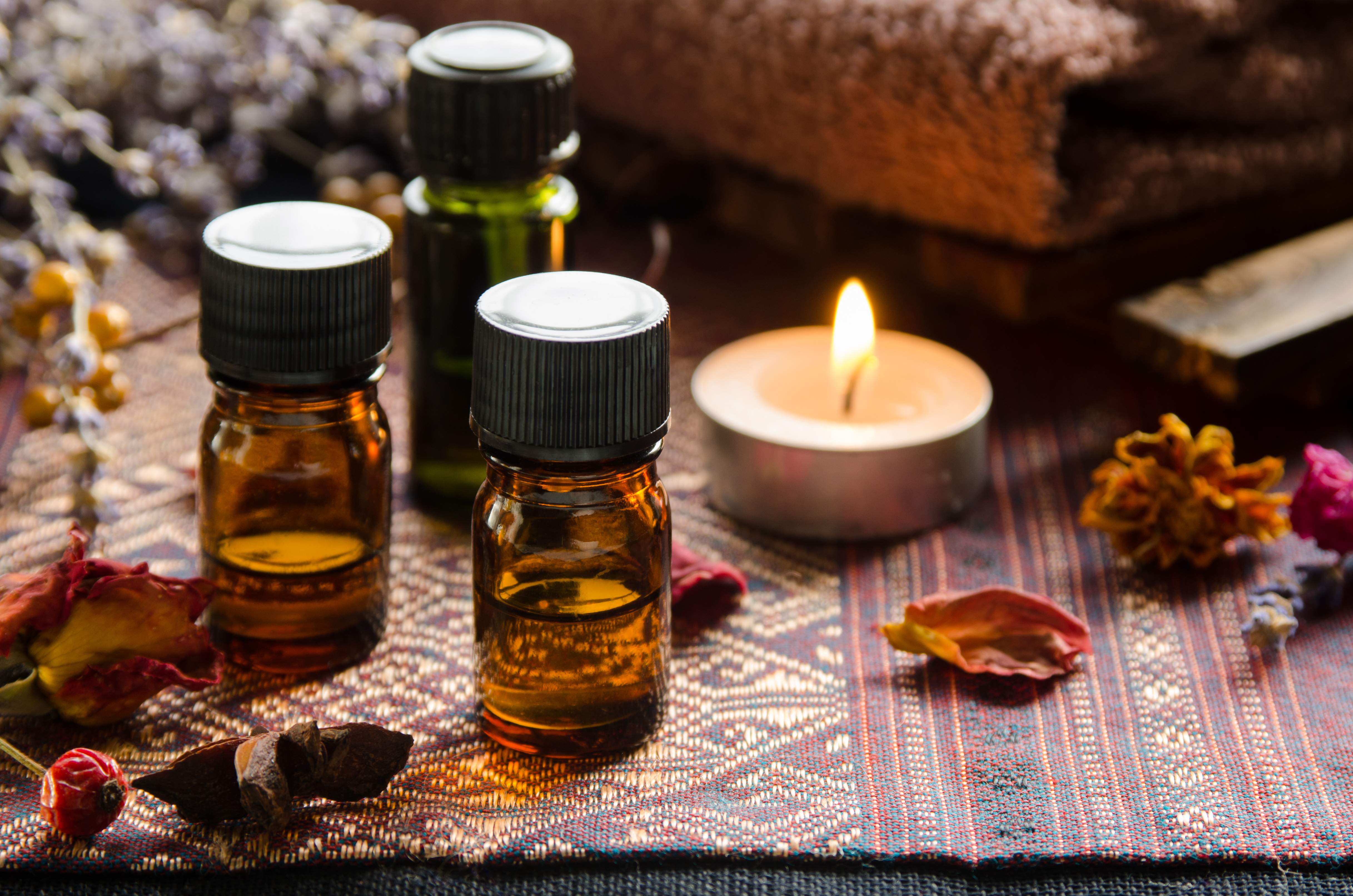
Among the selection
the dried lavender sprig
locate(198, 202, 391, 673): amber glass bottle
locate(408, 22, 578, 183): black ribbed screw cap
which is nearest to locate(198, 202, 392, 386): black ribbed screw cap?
locate(198, 202, 391, 673): amber glass bottle

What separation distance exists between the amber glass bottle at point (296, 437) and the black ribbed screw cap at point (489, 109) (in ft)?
0.27

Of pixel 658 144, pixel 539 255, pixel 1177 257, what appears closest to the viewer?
pixel 539 255

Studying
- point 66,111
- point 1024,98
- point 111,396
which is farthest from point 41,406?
point 1024,98

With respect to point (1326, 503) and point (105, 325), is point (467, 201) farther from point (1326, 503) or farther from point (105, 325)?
point (1326, 503)

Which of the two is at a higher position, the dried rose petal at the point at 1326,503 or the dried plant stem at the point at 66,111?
the dried plant stem at the point at 66,111

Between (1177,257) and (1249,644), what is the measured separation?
1.19 feet

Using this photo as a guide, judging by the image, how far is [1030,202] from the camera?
815mm

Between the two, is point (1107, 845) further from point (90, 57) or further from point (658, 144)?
point (90, 57)

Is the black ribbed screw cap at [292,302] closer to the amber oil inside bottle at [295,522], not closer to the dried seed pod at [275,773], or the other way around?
the amber oil inside bottle at [295,522]

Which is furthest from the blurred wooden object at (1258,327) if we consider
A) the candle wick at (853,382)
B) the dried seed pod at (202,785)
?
the dried seed pod at (202,785)

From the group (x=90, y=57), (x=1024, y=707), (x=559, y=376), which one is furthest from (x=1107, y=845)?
(x=90, y=57)

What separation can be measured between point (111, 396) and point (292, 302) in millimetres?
268

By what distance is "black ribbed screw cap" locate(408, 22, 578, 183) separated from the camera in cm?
64

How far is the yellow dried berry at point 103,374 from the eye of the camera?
0.73 metres
